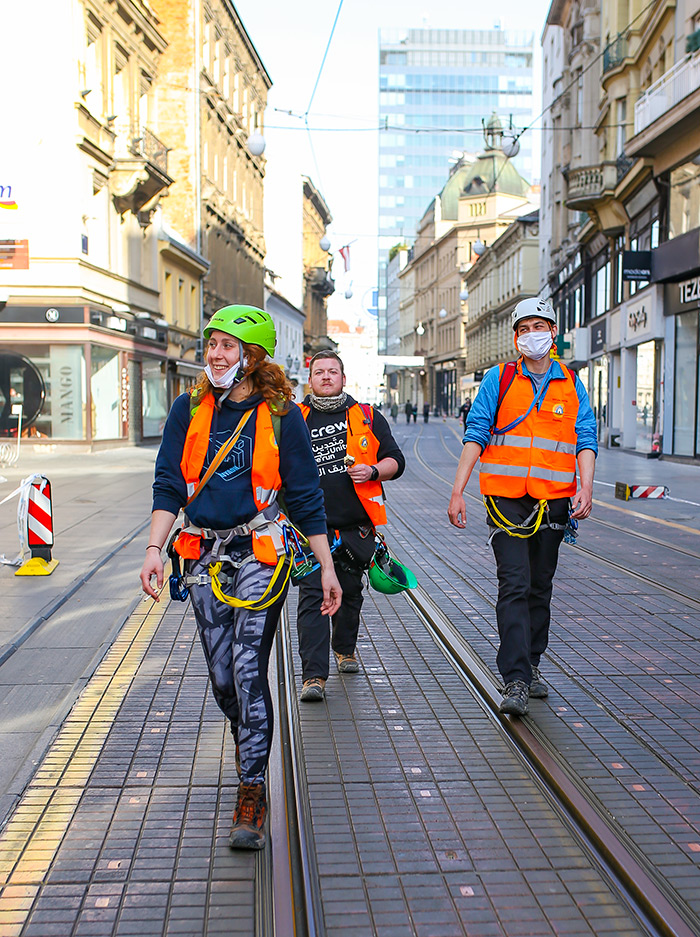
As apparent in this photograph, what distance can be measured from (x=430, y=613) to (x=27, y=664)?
2.84 m

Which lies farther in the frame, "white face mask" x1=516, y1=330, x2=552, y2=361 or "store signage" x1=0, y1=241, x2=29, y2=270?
"store signage" x1=0, y1=241, x2=29, y2=270

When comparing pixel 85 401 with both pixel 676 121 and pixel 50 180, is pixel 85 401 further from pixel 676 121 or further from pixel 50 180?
pixel 676 121

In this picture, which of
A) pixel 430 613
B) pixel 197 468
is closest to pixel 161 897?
pixel 197 468

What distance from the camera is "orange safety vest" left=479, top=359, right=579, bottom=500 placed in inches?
199

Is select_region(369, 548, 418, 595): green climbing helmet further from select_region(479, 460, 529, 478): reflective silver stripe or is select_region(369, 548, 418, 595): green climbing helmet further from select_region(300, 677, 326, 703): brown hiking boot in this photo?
select_region(479, 460, 529, 478): reflective silver stripe

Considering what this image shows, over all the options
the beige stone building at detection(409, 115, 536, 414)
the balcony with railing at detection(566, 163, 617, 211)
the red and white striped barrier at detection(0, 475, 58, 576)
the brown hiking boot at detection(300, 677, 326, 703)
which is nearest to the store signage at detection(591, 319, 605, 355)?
the balcony with railing at detection(566, 163, 617, 211)

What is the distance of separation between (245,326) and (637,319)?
27.6 metres

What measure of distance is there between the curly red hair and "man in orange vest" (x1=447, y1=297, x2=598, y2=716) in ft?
4.95

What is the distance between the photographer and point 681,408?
25656mm

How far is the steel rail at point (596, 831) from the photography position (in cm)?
312

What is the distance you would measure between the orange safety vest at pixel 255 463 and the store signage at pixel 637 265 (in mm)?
25129

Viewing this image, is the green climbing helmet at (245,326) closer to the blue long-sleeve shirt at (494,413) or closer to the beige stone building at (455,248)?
the blue long-sleeve shirt at (494,413)

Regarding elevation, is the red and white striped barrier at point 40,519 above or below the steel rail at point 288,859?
above

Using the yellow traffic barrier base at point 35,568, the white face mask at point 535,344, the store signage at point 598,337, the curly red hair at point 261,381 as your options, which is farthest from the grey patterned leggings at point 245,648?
the store signage at point 598,337
